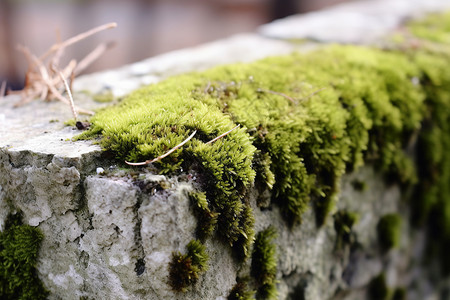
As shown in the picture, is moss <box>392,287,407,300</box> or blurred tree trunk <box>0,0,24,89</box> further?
blurred tree trunk <box>0,0,24,89</box>

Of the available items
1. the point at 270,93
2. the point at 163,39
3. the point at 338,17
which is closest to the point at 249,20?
the point at 163,39

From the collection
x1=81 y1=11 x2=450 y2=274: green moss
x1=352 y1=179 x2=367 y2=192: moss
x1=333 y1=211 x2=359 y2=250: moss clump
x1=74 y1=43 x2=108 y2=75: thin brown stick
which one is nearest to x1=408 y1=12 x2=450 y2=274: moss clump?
x1=81 y1=11 x2=450 y2=274: green moss

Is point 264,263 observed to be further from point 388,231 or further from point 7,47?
point 7,47

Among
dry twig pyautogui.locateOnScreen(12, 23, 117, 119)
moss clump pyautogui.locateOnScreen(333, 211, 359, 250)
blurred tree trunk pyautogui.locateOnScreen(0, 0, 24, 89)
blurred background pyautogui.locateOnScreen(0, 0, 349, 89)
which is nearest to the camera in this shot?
moss clump pyautogui.locateOnScreen(333, 211, 359, 250)

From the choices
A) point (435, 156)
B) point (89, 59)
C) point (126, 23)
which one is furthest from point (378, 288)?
point (126, 23)

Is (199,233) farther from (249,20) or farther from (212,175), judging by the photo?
(249,20)

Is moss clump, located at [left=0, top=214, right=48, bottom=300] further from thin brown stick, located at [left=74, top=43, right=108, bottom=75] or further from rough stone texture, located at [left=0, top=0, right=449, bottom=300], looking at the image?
thin brown stick, located at [left=74, top=43, right=108, bottom=75]

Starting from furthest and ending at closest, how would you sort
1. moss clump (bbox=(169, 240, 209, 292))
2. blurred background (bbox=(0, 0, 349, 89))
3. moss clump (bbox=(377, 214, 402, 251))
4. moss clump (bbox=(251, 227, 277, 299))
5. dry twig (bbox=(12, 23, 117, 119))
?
blurred background (bbox=(0, 0, 349, 89)), moss clump (bbox=(377, 214, 402, 251)), dry twig (bbox=(12, 23, 117, 119)), moss clump (bbox=(251, 227, 277, 299)), moss clump (bbox=(169, 240, 209, 292))

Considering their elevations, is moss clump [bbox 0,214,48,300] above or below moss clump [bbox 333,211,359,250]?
above
